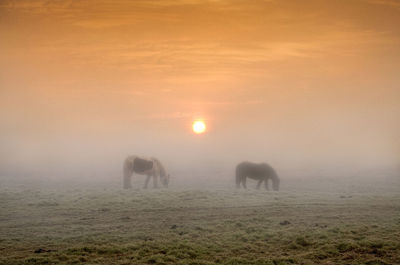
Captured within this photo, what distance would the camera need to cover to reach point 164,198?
29.3m

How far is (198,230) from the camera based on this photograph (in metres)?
20.3

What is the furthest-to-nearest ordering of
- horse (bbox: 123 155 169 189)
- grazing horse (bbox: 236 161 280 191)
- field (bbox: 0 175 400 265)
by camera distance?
grazing horse (bbox: 236 161 280 191)
horse (bbox: 123 155 169 189)
field (bbox: 0 175 400 265)

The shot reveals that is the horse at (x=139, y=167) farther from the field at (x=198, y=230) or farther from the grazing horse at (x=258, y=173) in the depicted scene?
the field at (x=198, y=230)

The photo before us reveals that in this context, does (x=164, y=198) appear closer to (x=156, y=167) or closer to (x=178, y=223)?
(x=178, y=223)

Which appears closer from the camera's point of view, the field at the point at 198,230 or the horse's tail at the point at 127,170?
the field at the point at 198,230

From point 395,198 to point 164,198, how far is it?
56.6 feet

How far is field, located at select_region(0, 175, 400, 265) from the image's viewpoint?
16547mm

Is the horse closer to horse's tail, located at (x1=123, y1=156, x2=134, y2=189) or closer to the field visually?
horse's tail, located at (x1=123, y1=156, x2=134, y2=189)

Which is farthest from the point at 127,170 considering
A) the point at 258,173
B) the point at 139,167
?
the point at 258,173

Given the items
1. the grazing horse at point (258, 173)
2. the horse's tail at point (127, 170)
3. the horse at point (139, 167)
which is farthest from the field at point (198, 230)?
the grazing horse at point (258, 173)

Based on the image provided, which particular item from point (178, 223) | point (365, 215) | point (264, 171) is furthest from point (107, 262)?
point (264, 171)

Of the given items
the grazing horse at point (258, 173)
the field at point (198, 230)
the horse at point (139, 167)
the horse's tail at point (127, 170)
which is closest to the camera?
the field at point (198, 230)

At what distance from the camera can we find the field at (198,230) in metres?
16.5

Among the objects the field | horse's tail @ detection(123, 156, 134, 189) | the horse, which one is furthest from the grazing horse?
horse's tail @ detection(123, 156, 134, 189)
